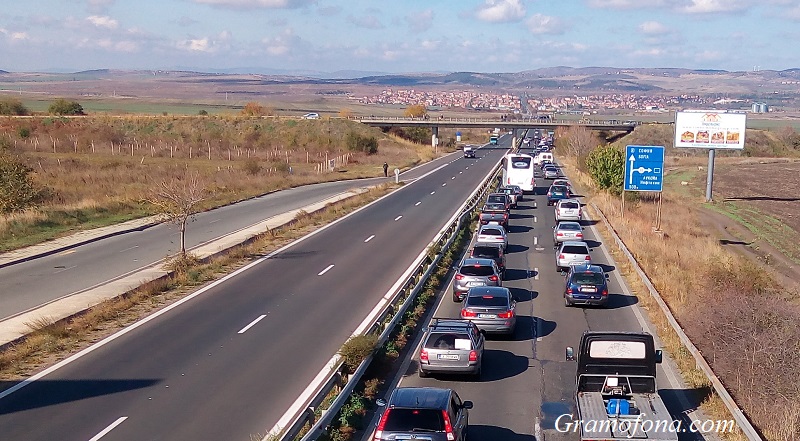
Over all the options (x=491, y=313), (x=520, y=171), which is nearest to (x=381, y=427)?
(x=491, y=313)

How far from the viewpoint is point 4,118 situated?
109m

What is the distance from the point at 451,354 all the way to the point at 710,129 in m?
54.9

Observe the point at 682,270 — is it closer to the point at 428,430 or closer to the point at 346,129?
the point at 428,430

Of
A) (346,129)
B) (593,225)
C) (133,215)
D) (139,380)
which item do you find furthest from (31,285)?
(346,129)

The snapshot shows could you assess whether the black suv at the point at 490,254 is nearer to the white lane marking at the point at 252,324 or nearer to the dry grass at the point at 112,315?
the dry grass at the point at 112,315

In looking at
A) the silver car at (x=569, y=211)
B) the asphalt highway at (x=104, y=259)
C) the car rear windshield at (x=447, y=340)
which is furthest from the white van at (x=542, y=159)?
the car rear windshield at (x=447, y=340)

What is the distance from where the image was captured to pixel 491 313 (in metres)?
20.8

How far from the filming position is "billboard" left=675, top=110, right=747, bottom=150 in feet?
213

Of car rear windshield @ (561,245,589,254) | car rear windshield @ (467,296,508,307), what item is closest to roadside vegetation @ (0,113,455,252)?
car rear windshield @ (561,245,589,254)

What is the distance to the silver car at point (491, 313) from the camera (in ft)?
68.0

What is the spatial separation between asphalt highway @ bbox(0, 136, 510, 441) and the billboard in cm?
3957

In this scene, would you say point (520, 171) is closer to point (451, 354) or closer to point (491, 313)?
point (491, 313)

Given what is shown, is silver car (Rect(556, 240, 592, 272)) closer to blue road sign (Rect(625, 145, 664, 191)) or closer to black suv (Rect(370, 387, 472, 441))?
blue road sign (Rect(625, 145, 664, 191))

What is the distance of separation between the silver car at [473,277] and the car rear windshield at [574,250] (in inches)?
223
